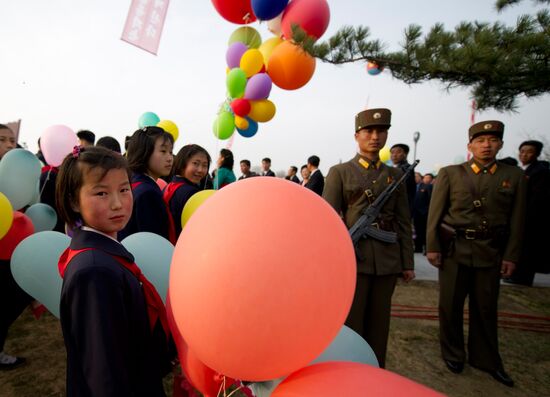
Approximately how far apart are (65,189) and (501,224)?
3.08m

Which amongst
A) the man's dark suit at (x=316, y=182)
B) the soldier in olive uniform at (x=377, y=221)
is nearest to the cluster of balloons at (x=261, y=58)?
the man's dark suit at (x=316, y=182)

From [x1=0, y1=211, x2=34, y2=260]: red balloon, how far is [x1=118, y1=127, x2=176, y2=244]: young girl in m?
0.79

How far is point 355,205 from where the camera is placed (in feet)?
8.03

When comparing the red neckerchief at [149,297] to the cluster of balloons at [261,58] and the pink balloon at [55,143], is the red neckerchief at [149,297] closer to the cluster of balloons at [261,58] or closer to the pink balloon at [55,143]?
the pink balloon at [55,143]

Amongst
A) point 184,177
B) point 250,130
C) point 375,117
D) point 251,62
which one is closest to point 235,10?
point 251,62

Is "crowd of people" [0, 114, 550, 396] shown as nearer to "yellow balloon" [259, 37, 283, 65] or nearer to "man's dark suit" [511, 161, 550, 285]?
"man's dark suit" [511, 161, 550, 285]

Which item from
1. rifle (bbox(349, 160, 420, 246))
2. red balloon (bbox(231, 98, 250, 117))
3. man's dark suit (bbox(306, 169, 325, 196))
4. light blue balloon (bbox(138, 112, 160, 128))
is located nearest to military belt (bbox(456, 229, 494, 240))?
rifle (bbox(349, 160, 420, 246))

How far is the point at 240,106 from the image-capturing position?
5.25 metres

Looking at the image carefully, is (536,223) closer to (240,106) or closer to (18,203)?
(240,106)

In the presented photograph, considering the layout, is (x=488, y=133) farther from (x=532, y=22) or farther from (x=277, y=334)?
(x=277, y=334)

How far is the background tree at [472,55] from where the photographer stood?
1432 mm

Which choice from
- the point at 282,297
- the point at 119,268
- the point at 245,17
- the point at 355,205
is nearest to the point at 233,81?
the point at 245,17

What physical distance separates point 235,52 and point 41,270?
4.65 metres

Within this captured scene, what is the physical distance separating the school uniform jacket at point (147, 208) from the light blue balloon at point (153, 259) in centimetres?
61
